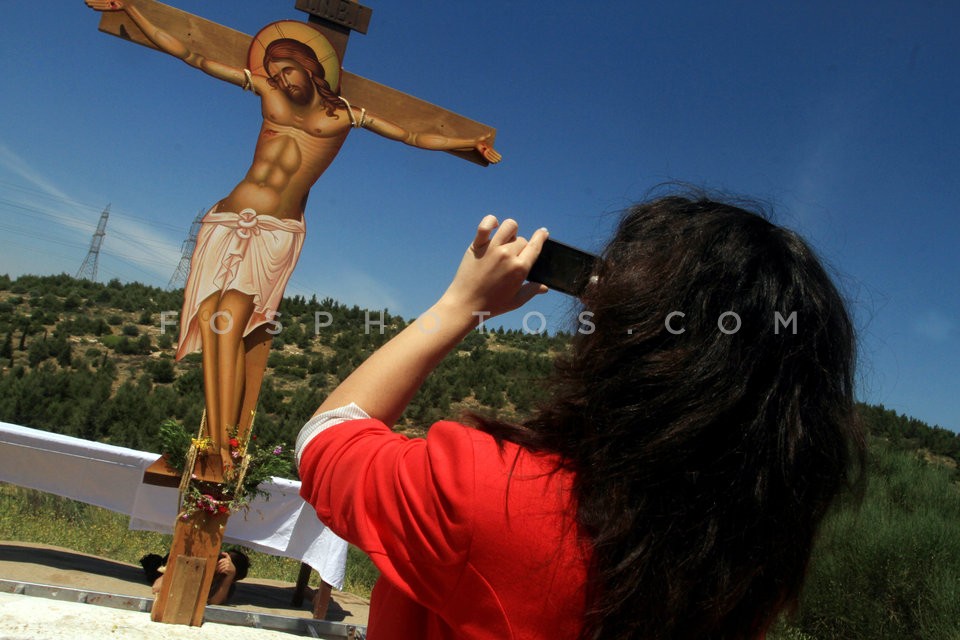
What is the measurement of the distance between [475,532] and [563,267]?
0.39 metres

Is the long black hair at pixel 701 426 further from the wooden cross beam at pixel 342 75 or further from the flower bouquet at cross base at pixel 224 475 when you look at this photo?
the wooden cross beam at pixel 342 75

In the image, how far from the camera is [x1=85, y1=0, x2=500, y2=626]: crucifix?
15.8ft

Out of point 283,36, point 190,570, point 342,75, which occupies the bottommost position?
point 190,570

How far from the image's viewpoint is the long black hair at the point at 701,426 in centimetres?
82

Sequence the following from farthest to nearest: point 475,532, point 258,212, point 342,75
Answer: point 342,75 → point 258,212 → point 475,532

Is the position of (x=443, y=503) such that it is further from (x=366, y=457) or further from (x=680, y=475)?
(x=680, y=475)

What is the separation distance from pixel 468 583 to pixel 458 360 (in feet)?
71.5

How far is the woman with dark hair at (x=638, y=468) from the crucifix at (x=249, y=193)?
4241mm

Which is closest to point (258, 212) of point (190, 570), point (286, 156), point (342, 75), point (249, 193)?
point (249, 193)

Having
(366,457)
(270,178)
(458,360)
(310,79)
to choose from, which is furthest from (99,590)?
(458,360)

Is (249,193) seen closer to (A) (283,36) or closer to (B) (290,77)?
(B) (290,77)

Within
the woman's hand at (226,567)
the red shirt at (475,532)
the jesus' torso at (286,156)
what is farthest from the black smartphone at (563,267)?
the woman's hand at (226,567)

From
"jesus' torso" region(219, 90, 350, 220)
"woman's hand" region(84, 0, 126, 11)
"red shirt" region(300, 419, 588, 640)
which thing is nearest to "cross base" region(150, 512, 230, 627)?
"jesus' torso" region(219, 90, 350, 220)

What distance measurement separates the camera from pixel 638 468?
812 mm
